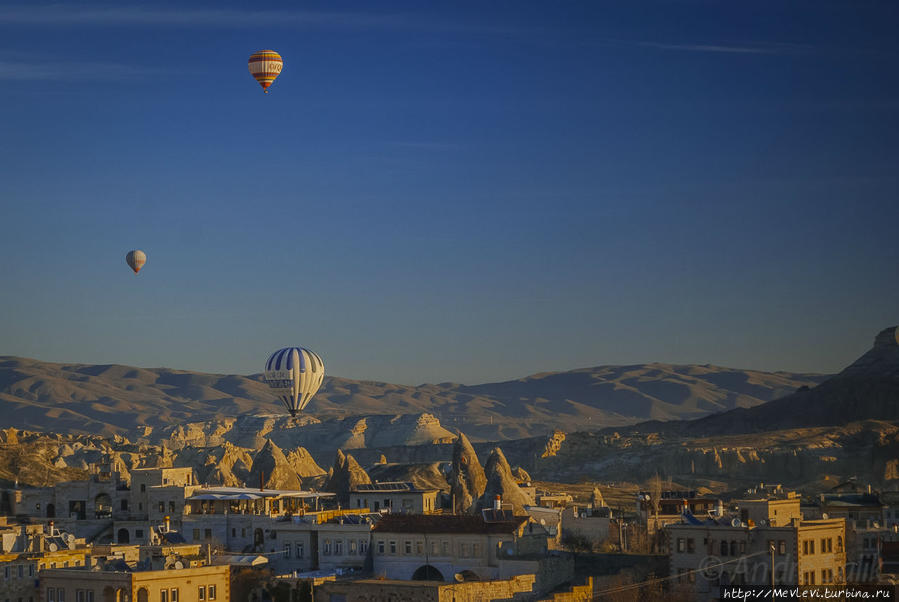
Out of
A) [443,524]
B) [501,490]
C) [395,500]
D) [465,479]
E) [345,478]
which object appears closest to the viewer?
[443,524]

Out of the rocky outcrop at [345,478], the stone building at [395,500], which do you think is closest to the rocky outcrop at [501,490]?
the stone building at [395,500]

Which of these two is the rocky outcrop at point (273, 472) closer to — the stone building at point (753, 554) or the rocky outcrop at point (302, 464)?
the rocky outcrop at point (302, 464)

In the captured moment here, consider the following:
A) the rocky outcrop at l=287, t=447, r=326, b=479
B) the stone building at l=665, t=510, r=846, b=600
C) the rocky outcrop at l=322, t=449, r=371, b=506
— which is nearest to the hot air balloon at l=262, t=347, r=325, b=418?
the rocky outcrop at l=322, t=449, r=371, b=506

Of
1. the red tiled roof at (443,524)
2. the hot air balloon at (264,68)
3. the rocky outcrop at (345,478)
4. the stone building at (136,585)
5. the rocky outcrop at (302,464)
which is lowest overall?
the stone building at (136,585)

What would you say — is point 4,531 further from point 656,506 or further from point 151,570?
point 656,506

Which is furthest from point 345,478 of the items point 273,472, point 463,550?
point 463,550

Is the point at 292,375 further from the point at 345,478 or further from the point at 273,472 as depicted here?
the point at 345,478

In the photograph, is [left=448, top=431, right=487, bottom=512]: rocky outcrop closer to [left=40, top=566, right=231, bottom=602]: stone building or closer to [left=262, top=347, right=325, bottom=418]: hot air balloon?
[left=262, top=347, right=325, bottom=418]: hot air balloon
